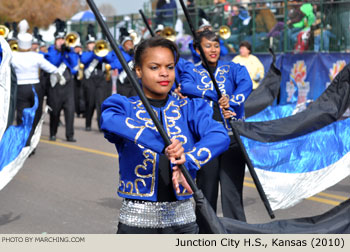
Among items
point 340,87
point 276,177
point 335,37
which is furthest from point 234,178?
point 335,37

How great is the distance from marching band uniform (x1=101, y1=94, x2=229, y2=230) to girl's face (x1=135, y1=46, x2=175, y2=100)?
9 centimetres

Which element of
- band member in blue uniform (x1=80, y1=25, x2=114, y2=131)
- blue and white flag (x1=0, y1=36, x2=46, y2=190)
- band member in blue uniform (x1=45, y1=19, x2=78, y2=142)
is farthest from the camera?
Answer: band member in blue uniform (x1=80, y1=25, x2=114, y2=131)

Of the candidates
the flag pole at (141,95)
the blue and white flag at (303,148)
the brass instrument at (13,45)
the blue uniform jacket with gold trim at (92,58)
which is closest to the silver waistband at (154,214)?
the flag pole at (141,95)

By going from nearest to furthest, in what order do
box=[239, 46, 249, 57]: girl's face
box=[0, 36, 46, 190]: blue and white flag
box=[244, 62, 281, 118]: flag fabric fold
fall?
box=[0, 36, 46, 190]: blue and white flag < box=[244, 62, 281, 118]: flag fabric fold < box=[239, 46, 249, 57]: girl's face

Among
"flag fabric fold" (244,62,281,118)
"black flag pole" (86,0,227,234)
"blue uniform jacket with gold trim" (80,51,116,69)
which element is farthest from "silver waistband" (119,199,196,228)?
"blue uniform jacket with gold trim" (80,51,116,69)

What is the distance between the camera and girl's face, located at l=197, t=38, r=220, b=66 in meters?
6.22

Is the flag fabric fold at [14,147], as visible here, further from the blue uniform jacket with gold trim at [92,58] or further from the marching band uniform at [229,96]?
the blue uniform jacket with gold trim at [92,58]

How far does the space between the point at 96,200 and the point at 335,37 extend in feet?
28.2

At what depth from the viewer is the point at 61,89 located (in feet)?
43.5

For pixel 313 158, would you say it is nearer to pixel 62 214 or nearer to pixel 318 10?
pixel 62 214

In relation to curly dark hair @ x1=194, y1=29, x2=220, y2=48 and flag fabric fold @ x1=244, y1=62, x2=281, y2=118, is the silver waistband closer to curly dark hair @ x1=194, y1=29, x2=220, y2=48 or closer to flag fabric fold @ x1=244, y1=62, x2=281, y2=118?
curly dark hair @ x1=194, y1=29, x2=220, y2=48

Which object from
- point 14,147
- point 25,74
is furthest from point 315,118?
point 25,74

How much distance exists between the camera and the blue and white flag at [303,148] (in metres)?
6.36

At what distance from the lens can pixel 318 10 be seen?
15156 millimetres
